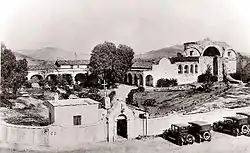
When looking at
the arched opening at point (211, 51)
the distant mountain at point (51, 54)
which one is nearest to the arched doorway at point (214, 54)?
the arched opening at point (211, 51)

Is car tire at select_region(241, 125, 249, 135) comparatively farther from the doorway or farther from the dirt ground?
the doorway

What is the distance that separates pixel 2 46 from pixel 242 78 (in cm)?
95

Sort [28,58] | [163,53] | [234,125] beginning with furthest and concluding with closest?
1. [234,125]
2. [163,53]
3. [28,58]

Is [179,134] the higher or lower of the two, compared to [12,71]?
lower

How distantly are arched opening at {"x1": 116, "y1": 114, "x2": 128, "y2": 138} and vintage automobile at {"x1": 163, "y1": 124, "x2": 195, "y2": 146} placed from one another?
0.15 metres

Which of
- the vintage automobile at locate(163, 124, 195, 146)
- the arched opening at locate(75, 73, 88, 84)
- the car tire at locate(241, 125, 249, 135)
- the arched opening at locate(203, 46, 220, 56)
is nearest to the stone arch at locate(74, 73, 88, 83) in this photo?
the arched opening at locate(75, 73, 88, 84)

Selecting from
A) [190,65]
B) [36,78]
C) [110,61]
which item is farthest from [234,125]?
[36,78]

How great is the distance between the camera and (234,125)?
6.27ft

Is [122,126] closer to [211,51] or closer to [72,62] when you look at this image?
[72,62]

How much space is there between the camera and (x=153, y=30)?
5.69 ft

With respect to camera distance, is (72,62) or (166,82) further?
(166,82)

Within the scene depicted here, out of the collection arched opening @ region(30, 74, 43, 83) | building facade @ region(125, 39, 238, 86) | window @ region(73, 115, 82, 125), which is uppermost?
building facade @ region(125, 39, 238, 86)

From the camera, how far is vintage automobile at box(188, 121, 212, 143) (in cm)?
186

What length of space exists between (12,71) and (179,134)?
0.67 m
